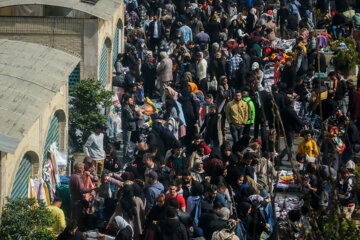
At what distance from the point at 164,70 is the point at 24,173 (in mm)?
9920

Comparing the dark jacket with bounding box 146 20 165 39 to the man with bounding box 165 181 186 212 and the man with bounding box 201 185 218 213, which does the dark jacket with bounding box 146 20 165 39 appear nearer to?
the man with bounding box 201 185 218 213

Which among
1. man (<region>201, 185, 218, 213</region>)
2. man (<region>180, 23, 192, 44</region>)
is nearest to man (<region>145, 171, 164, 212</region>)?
man (<region>201, 185, 218, 213</region>)

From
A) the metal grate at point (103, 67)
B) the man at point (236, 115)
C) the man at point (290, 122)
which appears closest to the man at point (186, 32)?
the metal grate at point (103, 67)

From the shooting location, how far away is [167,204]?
16.4 meters

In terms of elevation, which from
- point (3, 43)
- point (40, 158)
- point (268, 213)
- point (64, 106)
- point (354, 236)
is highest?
point (3, 43)

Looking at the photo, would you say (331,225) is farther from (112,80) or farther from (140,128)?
(112,80)

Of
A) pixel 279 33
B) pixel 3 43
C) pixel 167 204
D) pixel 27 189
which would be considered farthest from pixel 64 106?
pixel 279 33

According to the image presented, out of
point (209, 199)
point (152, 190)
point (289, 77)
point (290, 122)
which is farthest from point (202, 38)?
point (209, 199)

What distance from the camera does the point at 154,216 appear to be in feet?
54.1

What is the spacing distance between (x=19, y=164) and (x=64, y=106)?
164 inches

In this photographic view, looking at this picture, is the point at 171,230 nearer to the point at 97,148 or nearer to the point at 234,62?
the point at 97,148

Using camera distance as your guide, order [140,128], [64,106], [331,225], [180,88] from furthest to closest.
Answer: [180,88]
[140,128]
[64,106]
[331,225]

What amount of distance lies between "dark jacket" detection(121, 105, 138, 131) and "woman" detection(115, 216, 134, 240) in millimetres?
6211

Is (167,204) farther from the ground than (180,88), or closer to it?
closer to it
